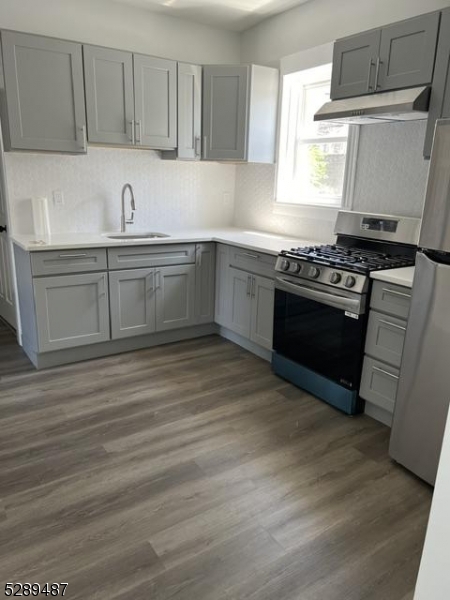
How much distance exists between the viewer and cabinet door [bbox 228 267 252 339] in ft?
11.5

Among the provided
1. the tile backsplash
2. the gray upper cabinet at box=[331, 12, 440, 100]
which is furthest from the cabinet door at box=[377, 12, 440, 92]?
the tile backsplash

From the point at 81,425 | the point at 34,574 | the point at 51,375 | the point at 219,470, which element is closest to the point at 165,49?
the point at 51,375

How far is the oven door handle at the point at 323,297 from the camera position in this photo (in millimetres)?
2520

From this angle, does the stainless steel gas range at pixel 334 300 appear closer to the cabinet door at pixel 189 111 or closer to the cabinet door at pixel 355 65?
the cabinet door at pixel 355 65

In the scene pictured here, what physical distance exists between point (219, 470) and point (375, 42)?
8.37ft

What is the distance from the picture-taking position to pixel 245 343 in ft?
12.3

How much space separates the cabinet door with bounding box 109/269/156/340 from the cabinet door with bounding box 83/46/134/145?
3.41 feet

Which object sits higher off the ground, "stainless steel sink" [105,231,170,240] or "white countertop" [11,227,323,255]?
"white countertop" [11,227,323,255]

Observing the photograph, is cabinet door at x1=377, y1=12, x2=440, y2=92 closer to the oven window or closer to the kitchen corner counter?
the kitchen corner counter

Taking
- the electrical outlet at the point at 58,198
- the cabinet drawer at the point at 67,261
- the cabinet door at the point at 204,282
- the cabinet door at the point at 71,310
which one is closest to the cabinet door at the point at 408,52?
the cabinet door at the point at 204,282

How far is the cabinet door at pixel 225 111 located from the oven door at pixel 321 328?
1407mm

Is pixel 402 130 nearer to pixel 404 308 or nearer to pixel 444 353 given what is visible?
pixel 404 308

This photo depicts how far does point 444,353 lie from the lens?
1.92 m

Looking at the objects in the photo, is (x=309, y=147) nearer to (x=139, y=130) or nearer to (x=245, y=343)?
(x=139, y=130)
